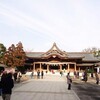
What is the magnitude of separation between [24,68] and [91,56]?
1968 cm

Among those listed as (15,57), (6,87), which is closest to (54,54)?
(15,57)

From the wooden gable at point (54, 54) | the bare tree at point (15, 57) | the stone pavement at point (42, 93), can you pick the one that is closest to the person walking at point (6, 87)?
the stone pavement at point (42, 93)

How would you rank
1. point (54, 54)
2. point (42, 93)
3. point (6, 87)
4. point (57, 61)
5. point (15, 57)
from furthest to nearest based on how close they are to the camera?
point (57, 61), point (54, 54), point (15, 57), point (42, 93), point (6, 87)

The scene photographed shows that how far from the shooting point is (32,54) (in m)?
81.6

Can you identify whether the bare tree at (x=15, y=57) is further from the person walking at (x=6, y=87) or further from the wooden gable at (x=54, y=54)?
the person walking at (x=6, y=87)

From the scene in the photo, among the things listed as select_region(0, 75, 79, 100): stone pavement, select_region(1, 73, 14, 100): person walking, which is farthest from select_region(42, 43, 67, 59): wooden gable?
select_region(1, 73, 14, 100): person walking

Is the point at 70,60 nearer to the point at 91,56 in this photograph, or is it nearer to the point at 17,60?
the point at 91,56

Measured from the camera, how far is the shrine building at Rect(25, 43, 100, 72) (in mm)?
70438

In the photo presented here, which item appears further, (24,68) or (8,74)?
(24,68)

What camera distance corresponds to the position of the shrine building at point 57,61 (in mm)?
70438

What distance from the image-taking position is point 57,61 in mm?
70875

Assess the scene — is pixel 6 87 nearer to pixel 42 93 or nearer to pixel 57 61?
pixel 42 93

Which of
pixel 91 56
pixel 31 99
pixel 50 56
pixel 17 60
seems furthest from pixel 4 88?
pixel 91 56

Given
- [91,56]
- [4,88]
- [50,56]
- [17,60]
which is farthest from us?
[91,56]
